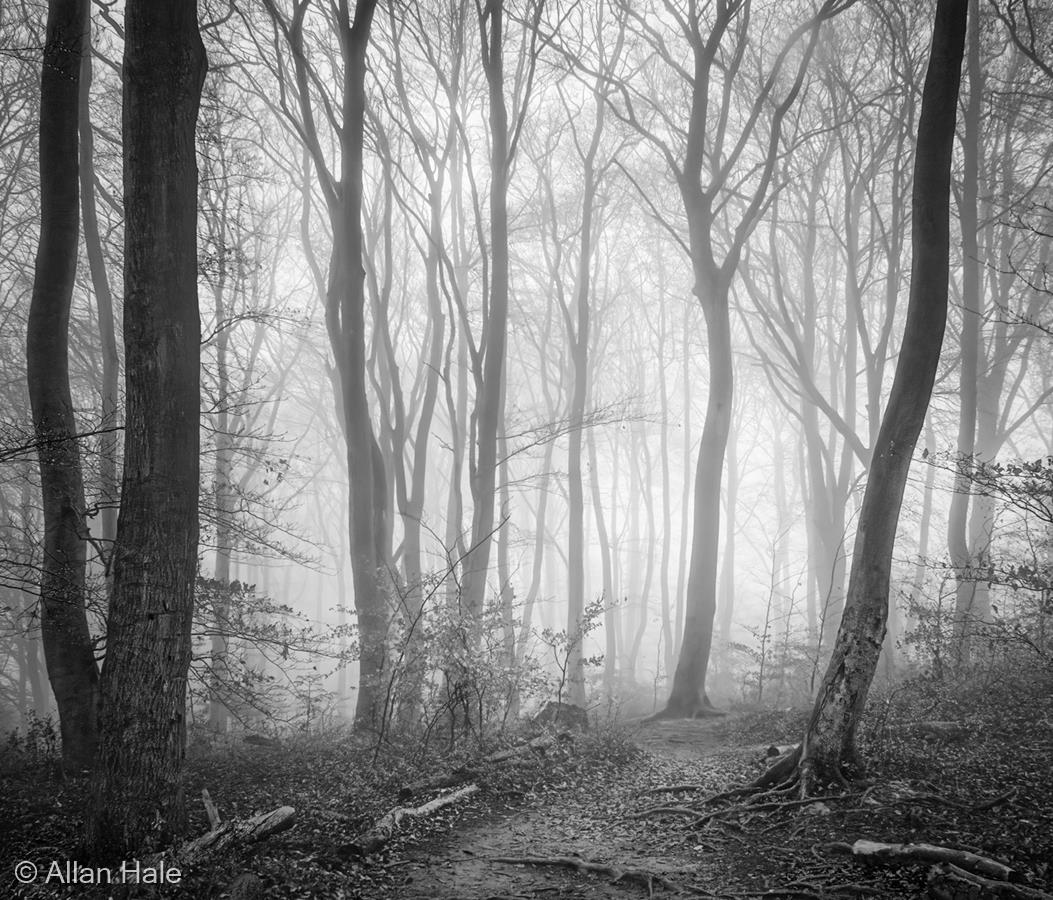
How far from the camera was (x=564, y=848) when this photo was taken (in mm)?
4719

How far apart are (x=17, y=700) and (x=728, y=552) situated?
2244 cm

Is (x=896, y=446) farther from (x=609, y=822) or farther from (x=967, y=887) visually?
(x=609, y=822)

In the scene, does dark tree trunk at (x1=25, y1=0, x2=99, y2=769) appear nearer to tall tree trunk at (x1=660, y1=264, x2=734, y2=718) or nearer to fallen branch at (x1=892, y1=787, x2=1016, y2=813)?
fallen branch at (x1=892, y1=787, x2=1016, y2=813)

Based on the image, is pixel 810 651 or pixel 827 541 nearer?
pixel 810 651

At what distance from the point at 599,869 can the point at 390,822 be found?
1.58 meters

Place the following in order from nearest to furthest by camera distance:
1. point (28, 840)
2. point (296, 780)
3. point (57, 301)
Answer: point (28, 840)
point (296, 780)
point (57, 301)

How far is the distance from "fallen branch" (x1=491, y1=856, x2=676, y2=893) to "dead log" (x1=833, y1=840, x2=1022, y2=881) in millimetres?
1190

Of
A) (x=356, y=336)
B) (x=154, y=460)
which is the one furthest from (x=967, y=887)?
(x=356, y=336)

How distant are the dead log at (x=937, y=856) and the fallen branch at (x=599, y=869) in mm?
1190

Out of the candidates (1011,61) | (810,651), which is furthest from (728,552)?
(1011,61)

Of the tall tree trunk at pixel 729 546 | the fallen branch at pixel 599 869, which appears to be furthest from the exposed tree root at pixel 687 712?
the tall tree trunk at pixel 729 546

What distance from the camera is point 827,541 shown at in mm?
15359

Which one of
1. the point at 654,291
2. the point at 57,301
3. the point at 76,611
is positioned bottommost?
the point at 76,611

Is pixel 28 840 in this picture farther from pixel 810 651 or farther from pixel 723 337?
pixel 810 651
